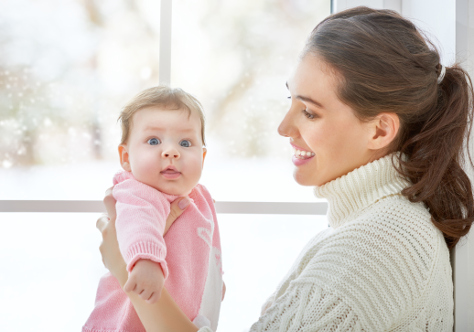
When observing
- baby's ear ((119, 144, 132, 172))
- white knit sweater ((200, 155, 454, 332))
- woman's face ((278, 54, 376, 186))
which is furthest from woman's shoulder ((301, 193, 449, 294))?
baby's ear ((119, 144, 132, 172))

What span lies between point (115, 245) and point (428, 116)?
102 cm

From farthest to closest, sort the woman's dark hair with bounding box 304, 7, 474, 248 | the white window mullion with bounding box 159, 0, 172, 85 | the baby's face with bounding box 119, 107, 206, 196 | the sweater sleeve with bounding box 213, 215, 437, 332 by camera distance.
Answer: the white window mullion with bounding box 159, 0, 172, 85 → the baby's face with bounding box 119, 107, 206, 196 → the woman's dark hair with bounding box 304, 7, 474, 248 → the sweater sleeve with bounding box 213, 215, 437, 332

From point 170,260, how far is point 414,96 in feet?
2.81

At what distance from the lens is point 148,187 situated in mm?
1226

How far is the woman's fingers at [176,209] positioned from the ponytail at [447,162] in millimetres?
653

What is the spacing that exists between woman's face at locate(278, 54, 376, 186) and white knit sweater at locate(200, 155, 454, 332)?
17 cm

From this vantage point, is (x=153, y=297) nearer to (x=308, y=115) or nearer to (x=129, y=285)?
(x=129, y=285)

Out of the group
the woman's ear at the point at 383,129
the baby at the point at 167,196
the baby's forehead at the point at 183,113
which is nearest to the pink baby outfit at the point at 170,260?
the baby at the point at 167,196

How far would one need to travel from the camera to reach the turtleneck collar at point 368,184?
46.2 inches

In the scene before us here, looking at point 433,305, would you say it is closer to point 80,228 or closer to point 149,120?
point 149,120

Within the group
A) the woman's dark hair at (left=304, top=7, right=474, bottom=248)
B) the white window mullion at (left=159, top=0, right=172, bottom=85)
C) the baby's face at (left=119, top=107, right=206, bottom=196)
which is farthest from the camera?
the white window mullion at (left=159, top=0, right=172, bottom=85)

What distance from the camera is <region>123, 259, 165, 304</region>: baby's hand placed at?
3.17 feet

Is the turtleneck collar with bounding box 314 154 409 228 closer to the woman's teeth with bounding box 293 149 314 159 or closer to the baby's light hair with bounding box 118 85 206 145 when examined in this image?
the woman's teeth with bounding box 293 149 314 159

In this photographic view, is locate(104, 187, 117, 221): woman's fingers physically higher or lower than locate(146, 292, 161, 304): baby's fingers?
higher
